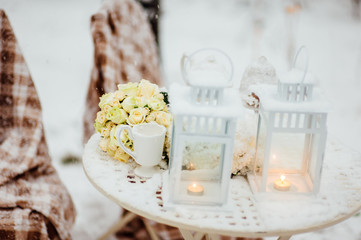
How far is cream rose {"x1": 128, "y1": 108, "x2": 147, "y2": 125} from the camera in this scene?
1459mm

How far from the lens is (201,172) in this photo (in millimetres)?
1313

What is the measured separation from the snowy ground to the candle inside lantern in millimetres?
1315

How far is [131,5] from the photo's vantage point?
2678 millimetres

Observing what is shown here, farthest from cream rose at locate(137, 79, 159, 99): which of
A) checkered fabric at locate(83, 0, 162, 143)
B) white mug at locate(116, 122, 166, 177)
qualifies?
checkered fabric at locate(83, 0, 162, 143)

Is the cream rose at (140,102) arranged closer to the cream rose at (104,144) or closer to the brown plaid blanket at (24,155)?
the cream rose at (104,144)

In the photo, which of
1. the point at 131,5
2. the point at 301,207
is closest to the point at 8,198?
the point at 301,207

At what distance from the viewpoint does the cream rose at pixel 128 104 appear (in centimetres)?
148

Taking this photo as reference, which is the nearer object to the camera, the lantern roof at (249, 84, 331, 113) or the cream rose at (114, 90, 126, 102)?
the lantern roof at (249, 84, 331, 113)

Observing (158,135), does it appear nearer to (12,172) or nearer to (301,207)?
(301,207)

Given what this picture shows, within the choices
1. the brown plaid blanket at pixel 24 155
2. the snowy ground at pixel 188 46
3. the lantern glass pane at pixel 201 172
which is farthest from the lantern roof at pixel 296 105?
the snowy ground at pixel 188 46

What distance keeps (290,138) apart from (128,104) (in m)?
0.54

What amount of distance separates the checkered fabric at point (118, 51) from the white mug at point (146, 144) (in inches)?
35.8

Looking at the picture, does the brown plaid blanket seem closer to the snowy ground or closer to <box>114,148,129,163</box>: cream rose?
<box>114,148,129,163</box>: cream rose

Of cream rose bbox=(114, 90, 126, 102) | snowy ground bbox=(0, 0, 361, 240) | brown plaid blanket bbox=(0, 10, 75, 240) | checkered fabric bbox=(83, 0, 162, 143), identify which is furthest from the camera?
snowy ground bbox=(0, 0, 361, 240)
